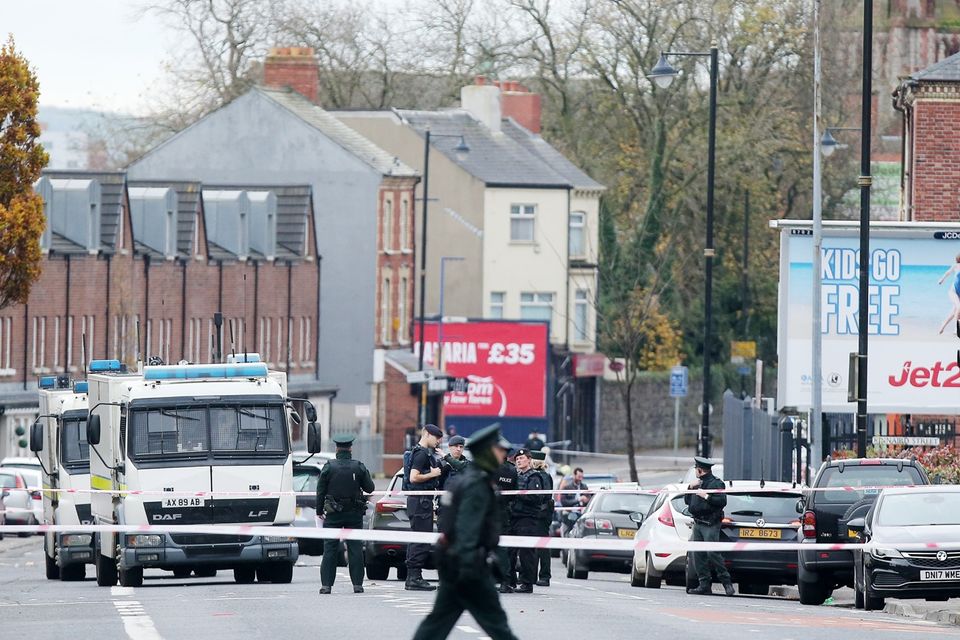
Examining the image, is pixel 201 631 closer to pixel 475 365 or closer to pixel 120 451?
pixel 120 451

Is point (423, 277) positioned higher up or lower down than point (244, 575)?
higher up

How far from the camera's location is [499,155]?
75.8 meters

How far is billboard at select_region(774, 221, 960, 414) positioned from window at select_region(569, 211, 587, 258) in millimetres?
38106

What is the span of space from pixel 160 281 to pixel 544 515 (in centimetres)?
3950

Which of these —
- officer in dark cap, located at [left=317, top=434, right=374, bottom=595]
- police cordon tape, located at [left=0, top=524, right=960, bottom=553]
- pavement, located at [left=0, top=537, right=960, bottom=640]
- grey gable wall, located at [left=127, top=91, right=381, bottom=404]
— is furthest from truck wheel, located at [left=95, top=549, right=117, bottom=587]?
grey gable wall, located at [left=127, top=91, right=381, bottom=404]

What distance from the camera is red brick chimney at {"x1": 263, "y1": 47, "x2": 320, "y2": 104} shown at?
7338 cm

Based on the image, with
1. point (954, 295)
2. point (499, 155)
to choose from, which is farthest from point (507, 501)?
point (499, 155)

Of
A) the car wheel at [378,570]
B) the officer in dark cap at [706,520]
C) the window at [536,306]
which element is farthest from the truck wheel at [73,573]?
the window at [536,306]

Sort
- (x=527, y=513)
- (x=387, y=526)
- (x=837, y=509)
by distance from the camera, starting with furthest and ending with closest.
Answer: (x=387, y=526), (x=837, y=509), (x=527, y=513)

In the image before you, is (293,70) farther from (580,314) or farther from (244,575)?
(244,575)

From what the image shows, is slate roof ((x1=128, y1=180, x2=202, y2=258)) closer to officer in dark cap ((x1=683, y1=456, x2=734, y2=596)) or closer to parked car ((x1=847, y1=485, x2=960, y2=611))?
officer in dark cap ((x1=683, y1=456, x2=734, y2=596))

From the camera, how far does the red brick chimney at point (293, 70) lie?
73.4m

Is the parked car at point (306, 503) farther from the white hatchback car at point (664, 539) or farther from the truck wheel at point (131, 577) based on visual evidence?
the truck wheel at point (131, 577)

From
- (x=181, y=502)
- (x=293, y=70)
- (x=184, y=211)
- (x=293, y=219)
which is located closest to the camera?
(x=181, y=502)
